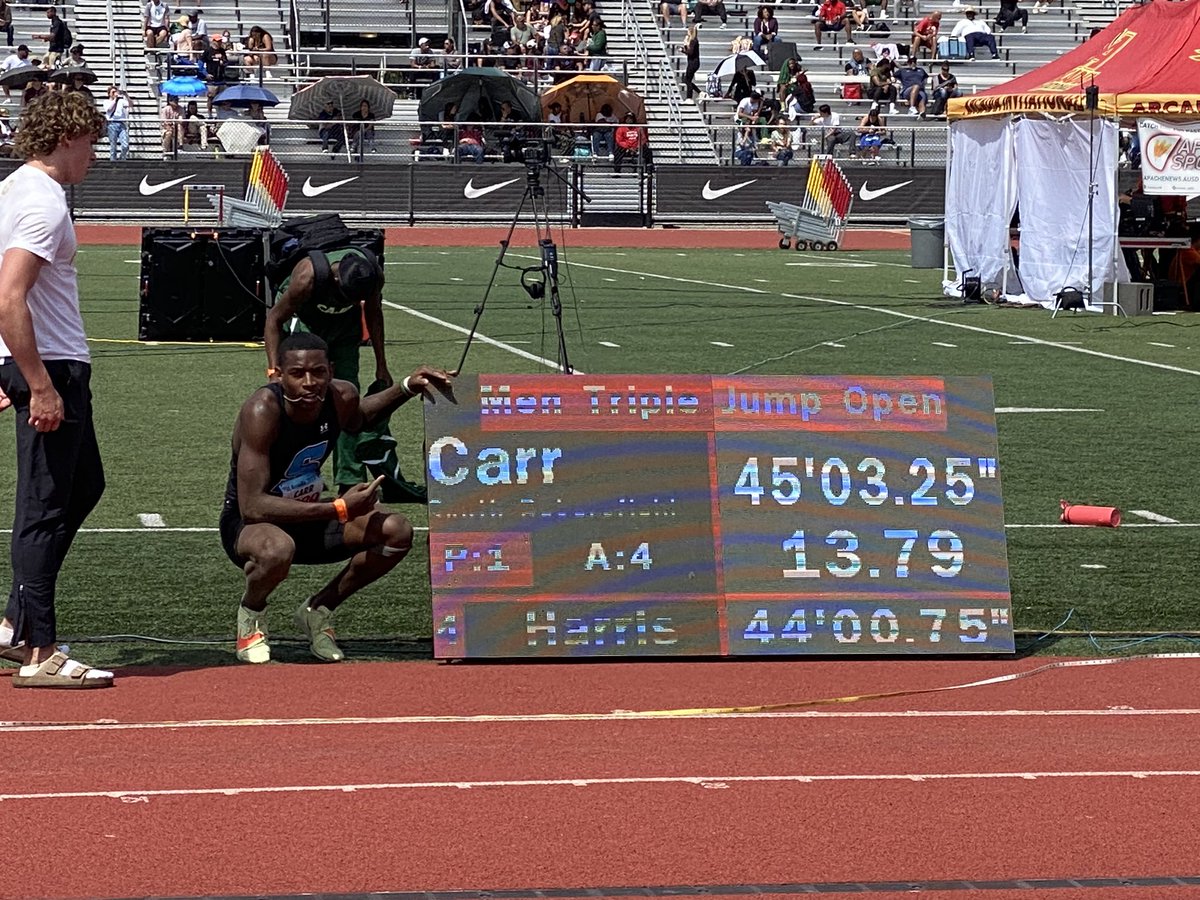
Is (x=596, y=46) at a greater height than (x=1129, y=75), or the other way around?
(x=1129, y=75)

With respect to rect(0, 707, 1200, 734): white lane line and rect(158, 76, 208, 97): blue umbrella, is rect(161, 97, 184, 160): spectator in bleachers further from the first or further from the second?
rect(0, 707, 1200, 734): white lane line

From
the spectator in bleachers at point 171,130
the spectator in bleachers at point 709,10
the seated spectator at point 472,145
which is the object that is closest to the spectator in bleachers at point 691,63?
the spectator in bleachers at point 709,10

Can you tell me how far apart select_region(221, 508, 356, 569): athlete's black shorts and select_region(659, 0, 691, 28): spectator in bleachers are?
45018mm

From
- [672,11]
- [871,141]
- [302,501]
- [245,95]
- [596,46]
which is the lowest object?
[871,141]

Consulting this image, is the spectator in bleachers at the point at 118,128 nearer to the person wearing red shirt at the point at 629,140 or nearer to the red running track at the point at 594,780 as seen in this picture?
the person wearing red shirt at the point at 629,140

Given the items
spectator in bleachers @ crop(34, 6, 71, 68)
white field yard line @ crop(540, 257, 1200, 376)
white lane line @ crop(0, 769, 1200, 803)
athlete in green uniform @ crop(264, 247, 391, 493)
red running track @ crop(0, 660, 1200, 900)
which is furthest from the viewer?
spectator in bleachers @ crop(34, 6, 71, 68)

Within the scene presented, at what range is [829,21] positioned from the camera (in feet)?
171

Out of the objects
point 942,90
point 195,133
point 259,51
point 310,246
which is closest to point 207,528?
point 310,246

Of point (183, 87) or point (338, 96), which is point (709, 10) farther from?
point (183, 87)

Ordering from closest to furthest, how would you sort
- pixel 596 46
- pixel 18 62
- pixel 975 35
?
1. pixel 18 62
2. pixel 596 46
3. pixel 975 35

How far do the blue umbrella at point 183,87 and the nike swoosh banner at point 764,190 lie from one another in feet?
32.8

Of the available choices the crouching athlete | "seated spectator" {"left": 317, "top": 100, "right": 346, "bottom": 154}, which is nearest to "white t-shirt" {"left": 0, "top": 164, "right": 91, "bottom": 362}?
the crouching athlete

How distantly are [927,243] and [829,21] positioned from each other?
70.9ft

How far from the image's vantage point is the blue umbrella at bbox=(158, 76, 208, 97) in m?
43.8
